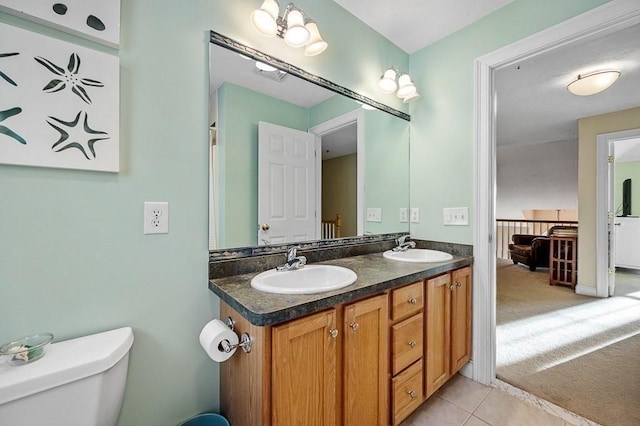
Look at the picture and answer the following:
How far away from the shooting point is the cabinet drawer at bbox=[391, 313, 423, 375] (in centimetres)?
126

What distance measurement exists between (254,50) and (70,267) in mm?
1200

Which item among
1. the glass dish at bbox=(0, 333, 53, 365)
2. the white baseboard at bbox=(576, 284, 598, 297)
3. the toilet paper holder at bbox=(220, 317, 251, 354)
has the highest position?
the glass dish at bbox=(0, 333, 53, 365)

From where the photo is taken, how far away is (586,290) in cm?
356

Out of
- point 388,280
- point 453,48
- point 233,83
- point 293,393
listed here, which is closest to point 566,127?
point 453,48

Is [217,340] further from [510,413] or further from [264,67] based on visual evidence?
[510,413]

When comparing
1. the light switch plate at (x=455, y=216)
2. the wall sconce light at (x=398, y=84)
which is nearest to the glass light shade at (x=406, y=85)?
the wall sconce light at (x=398, y=84)

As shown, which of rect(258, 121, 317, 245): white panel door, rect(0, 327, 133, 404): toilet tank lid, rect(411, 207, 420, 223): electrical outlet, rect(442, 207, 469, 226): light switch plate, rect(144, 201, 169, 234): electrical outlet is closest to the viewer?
rect(0, 327, 133, 404): toilet tank lid

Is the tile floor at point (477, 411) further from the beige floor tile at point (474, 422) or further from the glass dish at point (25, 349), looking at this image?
the glass dish at point (25, 349)

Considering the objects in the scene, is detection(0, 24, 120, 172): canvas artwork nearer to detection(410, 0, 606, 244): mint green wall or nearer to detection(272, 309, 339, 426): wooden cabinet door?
detection(272, 309, 339, 426): wooden cabinet door

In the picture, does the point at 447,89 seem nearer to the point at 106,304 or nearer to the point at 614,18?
the point at 614,18

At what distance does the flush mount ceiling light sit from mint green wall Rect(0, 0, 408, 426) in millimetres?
2995

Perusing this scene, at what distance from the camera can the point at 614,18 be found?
131 cm

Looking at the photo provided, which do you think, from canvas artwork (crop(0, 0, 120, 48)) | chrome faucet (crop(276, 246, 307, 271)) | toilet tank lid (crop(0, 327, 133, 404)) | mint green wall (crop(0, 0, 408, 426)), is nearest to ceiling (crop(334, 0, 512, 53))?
mint green wall (crop(0, 0, 408, 426))

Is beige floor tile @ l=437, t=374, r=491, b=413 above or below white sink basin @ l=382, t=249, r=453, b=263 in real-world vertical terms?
below
